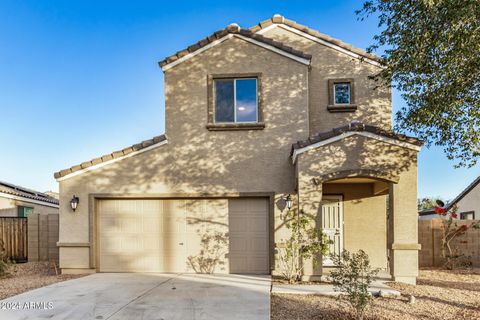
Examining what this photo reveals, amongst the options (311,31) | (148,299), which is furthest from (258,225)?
(311,31)

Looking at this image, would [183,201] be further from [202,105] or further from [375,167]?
[375,167]

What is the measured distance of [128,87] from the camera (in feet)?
54.8

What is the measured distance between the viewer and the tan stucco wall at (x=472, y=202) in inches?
705

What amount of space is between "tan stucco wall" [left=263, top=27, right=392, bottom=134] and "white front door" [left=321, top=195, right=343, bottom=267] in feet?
7.77

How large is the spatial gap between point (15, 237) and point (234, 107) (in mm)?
9227

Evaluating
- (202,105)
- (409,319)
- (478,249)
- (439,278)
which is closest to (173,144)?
(202,105)

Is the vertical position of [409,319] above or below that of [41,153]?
below

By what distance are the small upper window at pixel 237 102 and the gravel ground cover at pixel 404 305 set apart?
5.26 m

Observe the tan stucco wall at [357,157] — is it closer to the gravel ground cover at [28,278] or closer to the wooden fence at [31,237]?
the gravel ground cover at [28,278]

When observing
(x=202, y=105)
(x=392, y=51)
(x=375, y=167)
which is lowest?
(x=375, y=167)

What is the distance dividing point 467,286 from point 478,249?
4.08m

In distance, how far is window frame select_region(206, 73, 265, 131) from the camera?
10562 millimetres

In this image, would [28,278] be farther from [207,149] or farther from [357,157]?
[357,157]

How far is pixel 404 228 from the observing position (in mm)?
9000
